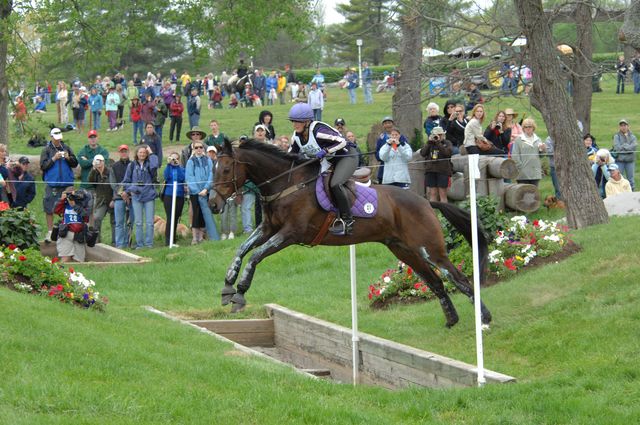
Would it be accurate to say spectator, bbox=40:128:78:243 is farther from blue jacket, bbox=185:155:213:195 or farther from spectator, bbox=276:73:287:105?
spectator, bbox=276:73:287:105

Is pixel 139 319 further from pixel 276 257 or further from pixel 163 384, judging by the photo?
pixel 276 257

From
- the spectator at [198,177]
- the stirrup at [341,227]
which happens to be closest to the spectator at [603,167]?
the spectator at [198,177]

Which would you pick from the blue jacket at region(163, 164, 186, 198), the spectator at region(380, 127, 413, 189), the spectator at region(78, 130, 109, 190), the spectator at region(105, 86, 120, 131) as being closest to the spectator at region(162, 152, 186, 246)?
the blue jacket at region(163, 164, 186, 198)

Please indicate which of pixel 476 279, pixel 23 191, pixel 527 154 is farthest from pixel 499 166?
pixel 476 279

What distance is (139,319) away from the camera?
14.1 m

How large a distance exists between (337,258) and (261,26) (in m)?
13.6

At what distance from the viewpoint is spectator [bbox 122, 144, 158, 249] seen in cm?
2283


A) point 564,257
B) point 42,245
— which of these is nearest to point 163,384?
point 564,257

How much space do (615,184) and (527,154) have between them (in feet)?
6.38

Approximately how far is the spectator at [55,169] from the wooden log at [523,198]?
9221 mm

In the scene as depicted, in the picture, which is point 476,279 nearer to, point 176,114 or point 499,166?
point 499,166

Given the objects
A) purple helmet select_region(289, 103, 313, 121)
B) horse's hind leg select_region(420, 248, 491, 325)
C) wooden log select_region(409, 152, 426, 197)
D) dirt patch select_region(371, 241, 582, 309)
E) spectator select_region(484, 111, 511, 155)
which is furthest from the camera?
spectator select_region(484, 111, 511, 155)

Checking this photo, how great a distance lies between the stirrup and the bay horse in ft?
0.27

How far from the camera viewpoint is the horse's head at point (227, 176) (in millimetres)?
13203
